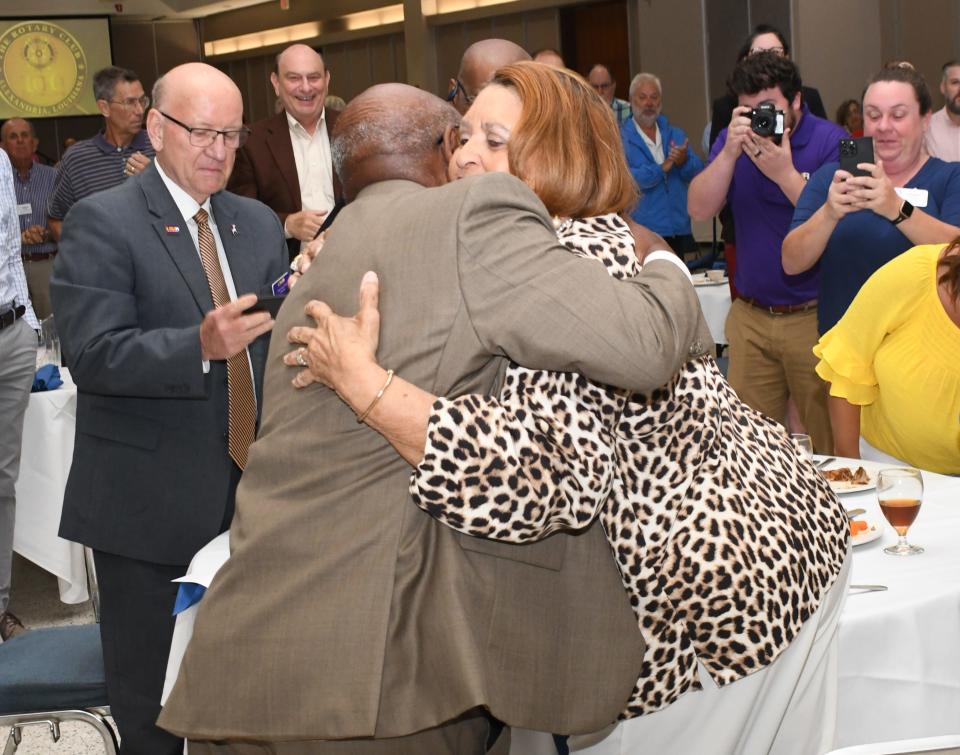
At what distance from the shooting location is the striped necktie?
8.30 ft

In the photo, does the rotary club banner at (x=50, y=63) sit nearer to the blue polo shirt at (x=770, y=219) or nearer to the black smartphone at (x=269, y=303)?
the blue polo shirt at (x=770, y=219)

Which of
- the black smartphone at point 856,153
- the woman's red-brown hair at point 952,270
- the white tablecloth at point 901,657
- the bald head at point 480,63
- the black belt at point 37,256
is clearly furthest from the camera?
the black belt at point 37,256

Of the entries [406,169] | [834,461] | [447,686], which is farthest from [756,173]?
[447,686]

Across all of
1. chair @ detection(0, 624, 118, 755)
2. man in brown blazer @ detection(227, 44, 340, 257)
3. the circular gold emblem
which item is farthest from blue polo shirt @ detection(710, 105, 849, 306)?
the circular gold emblem

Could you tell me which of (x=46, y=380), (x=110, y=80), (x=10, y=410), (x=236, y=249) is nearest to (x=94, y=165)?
(x=110, y=80)

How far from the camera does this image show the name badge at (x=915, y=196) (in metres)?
3.56

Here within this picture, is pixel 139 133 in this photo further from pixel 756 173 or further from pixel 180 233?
pixel 180 233

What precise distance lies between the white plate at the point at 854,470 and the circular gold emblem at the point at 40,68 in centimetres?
1642

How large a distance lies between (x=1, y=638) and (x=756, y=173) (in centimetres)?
319

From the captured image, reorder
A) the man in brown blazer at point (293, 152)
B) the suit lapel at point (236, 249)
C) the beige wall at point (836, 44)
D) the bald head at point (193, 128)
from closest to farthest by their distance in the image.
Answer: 1. the bald head at point (193, 128)
2. the suit lapel at point (236, 249)
3. the man in brown blazer at point (293, 152)
4. the beige wall at point (836, 44)

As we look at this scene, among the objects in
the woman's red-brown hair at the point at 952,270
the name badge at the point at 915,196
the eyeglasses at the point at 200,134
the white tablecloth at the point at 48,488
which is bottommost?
the white tablecloth at the point at 48,488

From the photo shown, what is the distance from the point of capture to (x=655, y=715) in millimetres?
1603

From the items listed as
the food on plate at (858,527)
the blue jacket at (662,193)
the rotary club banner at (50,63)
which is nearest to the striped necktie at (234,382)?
the food on plate at (858,527)

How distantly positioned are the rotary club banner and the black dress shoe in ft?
46.2
